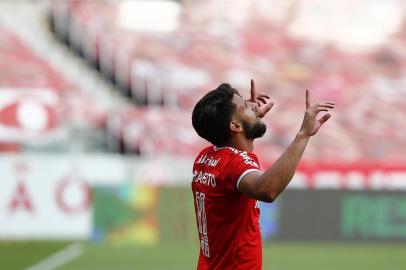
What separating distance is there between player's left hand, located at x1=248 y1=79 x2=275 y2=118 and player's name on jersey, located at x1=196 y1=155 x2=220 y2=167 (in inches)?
13.7

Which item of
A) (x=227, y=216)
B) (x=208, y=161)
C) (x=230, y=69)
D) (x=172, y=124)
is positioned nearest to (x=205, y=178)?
(x=208, y=161)

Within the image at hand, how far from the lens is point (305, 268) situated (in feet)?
43.4

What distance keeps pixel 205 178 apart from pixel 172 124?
17.7 metres

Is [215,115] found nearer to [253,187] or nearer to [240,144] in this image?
[240,144]

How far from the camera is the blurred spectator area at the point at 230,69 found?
893 inches

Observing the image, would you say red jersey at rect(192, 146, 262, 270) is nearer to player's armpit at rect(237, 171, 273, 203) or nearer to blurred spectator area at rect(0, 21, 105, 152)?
player's armpit at rect(237, 171, 273, 203)

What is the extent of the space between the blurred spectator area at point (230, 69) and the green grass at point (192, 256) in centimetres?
597

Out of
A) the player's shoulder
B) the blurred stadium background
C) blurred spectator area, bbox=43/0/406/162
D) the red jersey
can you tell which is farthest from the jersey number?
blurred spectator area, bbox=43/0/406/162

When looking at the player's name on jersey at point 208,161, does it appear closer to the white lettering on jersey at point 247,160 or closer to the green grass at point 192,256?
the white lettering on jersey at point 247,160

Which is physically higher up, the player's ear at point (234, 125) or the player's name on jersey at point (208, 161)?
the player's ear at point (234, 125)

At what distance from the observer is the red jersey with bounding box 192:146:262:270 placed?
470cm

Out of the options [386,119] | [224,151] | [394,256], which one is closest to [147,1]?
[386,119]

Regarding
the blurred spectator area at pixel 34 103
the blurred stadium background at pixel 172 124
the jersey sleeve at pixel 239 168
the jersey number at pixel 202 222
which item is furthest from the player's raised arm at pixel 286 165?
the blurred spectator area at pixel 34 103

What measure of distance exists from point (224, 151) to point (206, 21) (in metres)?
21.5
